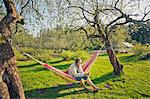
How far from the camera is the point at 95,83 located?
1191 cm

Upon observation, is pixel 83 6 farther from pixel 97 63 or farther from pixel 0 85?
pixel 0 85

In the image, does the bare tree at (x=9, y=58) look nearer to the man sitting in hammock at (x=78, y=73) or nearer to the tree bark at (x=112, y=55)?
the man sitting in hammock at (x=78, y=73)

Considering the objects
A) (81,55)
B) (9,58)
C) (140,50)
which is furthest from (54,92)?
(140,50)

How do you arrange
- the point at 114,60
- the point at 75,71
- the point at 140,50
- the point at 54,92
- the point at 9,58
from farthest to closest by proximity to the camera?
the point at 140,50 < the point at 114,60 < the point at 54,92 < the point at 75,71 < the point at 9,58

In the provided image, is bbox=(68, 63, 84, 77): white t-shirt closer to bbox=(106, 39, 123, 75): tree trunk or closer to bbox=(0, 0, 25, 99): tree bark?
bbox=(106, 39, 123, 75): tree trunk

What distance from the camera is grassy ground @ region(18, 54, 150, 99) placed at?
10.5m

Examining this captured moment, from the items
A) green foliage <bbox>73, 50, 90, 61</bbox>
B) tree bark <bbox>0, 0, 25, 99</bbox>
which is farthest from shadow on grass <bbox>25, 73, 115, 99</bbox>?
green foliage <bbox>73, 50, 90, 61</bbox>

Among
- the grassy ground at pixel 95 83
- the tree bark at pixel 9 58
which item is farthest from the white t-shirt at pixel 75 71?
the tree bark at pixel 9 58

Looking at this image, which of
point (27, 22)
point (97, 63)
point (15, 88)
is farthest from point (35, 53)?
point (15, 88)

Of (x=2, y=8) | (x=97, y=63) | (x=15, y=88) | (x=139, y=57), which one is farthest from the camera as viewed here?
(x=139, y=57)

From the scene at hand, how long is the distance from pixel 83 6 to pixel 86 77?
3.29 m

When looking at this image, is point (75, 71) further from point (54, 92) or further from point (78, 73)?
point (54, 92)

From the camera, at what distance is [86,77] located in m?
10.6

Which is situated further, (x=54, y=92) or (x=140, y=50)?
(x=140, y=50)
